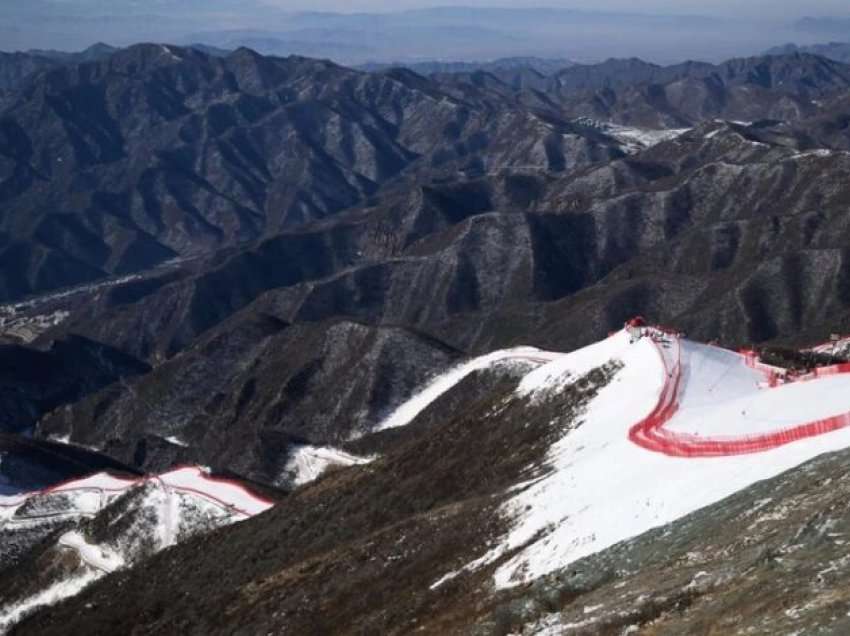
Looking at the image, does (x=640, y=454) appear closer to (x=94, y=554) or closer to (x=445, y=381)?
(x=94, y=554)

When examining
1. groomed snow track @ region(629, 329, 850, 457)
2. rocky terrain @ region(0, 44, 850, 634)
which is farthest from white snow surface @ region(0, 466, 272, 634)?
groomed snow track @ region(629, 329, 850, 457)

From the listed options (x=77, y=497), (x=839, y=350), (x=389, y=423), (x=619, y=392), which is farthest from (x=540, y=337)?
(x=619, y=392)

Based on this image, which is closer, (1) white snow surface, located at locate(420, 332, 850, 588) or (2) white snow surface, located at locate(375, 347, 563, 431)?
(1) white snow surface, located at locate(420, 332, 850, 588)

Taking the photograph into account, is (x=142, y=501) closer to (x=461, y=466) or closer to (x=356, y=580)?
(x=461, y=466)

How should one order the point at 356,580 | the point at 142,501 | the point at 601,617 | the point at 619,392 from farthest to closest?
the point at 142,501
the point at 619,392
the point at 356,580
the point at 601,617

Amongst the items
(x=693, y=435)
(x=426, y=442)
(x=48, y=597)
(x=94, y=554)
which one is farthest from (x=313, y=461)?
(x=693, y=435)

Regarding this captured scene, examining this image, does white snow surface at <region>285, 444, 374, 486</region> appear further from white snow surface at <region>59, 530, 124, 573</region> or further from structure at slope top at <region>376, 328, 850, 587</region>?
structure at slope top at <region>376, 328, 850, 587</region>
